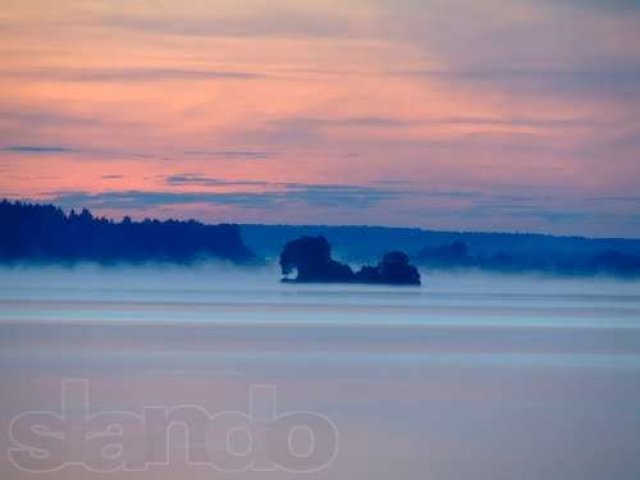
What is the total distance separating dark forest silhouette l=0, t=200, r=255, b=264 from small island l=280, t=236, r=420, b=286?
15cm

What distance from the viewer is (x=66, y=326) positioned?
5.76 meters

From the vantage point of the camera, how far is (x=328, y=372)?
6.12 m

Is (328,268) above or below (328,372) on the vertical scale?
above

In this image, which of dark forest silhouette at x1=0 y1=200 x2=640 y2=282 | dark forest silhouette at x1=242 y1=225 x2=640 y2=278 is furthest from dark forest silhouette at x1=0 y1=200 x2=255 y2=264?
dark forest silhouette at x1=242 y1=225 x2=640 y2=278

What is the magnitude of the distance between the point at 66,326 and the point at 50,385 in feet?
1.23

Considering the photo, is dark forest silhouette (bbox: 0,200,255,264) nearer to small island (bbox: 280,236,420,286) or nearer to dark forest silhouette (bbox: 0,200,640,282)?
dark forest silhouette (bbox: 0,200,640,282)

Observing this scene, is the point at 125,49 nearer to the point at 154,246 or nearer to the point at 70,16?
the point at 70,16

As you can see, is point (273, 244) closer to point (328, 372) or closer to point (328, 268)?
point (328, 268)

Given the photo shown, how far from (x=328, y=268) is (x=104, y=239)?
2.59ft

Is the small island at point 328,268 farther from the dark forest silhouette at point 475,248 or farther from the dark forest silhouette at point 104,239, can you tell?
the dark forest silhouette at point 104,239

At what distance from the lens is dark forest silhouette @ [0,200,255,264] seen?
5.66 metres

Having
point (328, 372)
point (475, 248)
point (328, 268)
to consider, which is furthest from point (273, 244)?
point (475, 248)

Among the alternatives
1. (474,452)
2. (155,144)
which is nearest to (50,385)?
(155,144)

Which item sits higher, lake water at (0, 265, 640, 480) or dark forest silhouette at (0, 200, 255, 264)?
dark forest silhouette at (0, 200, 255, 264)
